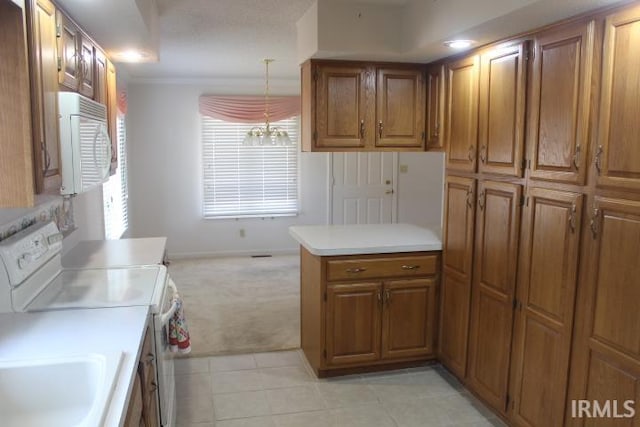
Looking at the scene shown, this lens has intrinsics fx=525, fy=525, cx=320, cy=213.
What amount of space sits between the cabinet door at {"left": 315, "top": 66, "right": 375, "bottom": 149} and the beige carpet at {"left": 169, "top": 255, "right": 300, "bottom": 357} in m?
1.61

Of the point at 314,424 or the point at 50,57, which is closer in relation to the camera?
the point at 50,57

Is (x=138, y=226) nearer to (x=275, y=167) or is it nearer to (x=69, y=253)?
(x=275, y=167)

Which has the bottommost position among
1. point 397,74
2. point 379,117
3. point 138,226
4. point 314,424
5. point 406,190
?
point 314,424

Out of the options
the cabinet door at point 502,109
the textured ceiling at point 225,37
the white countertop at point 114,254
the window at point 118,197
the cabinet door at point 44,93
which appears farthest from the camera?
the window at point 118,197

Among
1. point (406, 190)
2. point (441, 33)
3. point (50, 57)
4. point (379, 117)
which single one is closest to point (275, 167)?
point (406, 190)

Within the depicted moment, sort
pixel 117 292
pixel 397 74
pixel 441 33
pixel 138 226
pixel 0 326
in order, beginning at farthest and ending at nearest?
1. pixel 138 226
2. pixel 397 74
3. pixel 441 33
4. pixel 117 292
5. pixel 0 326

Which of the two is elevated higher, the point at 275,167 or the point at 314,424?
the point at 275,167

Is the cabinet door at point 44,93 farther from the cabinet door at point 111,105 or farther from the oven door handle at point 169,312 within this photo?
the cabinet door at point 111,105

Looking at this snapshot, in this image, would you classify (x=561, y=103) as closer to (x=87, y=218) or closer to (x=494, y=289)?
(x=494, y=289)

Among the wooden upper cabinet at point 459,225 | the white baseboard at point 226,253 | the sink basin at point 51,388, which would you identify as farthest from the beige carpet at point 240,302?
the sink basin at point 51,388

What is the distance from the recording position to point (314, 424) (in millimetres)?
2877

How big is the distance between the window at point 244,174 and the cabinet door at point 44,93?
4.82m

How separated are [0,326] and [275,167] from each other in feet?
17.6

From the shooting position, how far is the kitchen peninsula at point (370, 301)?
3.31 meters
